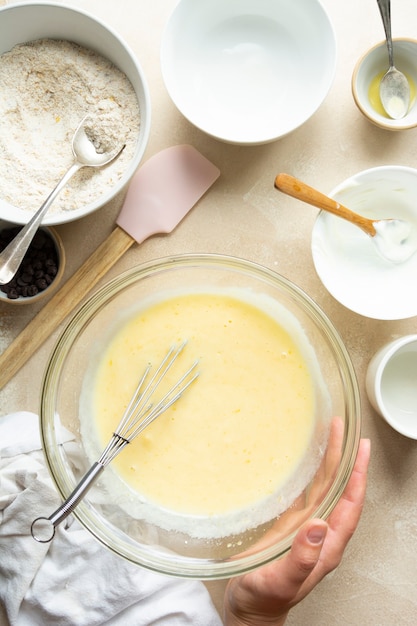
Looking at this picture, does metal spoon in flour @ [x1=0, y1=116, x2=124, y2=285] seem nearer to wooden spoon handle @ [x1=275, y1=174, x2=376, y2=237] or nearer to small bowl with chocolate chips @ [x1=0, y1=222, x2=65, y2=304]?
small bowl with chocolate chips @ [x1=0, y1=222, x2=65, y2=304]

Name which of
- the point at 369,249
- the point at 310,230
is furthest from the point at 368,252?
the point at 310,230

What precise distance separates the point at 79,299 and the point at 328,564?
688 mm

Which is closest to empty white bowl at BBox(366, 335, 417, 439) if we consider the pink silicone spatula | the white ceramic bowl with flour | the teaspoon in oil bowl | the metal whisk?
the teaspoon in oil bowl

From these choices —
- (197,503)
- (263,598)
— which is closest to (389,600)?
(263,598)

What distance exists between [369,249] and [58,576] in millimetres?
864

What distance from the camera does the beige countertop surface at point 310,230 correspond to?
1289mm

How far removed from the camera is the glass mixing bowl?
43.3 inches

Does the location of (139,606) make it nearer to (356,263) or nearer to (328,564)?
(328,564)

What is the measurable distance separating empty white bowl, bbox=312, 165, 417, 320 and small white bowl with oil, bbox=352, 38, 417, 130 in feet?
0.35

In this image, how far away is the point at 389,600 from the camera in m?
1.29

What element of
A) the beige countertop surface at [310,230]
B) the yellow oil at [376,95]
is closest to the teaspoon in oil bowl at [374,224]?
the beige countertop surface at [310,230]

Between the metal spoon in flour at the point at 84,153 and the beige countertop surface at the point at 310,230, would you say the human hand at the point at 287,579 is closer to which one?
the beige countertop surface at the point at 310,230

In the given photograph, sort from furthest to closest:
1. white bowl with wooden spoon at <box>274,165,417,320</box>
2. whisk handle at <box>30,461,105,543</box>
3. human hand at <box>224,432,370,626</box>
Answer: white bowl with wooden spoon at <box>274,165,417,320</box>
human hand at <box>224,432,370,626</box>
whisk handle at <box>30,461,105,543</box>

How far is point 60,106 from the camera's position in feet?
4.03
